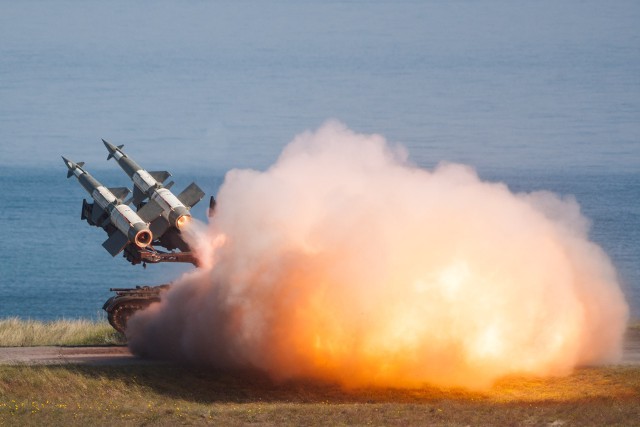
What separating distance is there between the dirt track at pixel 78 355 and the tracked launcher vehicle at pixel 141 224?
90.4 inches

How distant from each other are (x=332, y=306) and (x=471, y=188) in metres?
7.22

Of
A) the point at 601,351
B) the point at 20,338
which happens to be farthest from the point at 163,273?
the point at 601,351

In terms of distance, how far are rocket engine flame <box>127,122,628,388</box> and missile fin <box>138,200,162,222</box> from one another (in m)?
6.78

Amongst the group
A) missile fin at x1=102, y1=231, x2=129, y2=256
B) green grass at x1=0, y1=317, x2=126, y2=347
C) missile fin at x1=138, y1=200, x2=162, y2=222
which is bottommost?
green grass at x1=0, y1=317, x2=126, y2=347

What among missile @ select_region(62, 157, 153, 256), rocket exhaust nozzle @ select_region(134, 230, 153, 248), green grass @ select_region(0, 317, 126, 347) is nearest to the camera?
green grass @ select_region(0, 317, 126, 347)

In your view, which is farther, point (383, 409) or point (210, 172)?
point (210, 172)

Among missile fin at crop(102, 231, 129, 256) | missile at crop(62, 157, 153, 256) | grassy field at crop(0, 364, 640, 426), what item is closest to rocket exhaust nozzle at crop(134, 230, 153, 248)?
missile at crop(62, 157, 153, 256)

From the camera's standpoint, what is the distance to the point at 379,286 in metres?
49.1

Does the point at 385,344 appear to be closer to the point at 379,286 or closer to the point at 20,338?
the point at 379,286

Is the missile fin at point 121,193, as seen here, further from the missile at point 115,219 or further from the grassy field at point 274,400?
the grassy field at point 274,400

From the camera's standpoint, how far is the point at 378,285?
49062 mm

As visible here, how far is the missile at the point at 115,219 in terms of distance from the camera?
5891 centimetres

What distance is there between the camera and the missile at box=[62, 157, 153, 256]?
5891 cm

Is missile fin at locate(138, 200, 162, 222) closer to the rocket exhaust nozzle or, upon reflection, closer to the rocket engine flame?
the rocket exhaust nozzle
